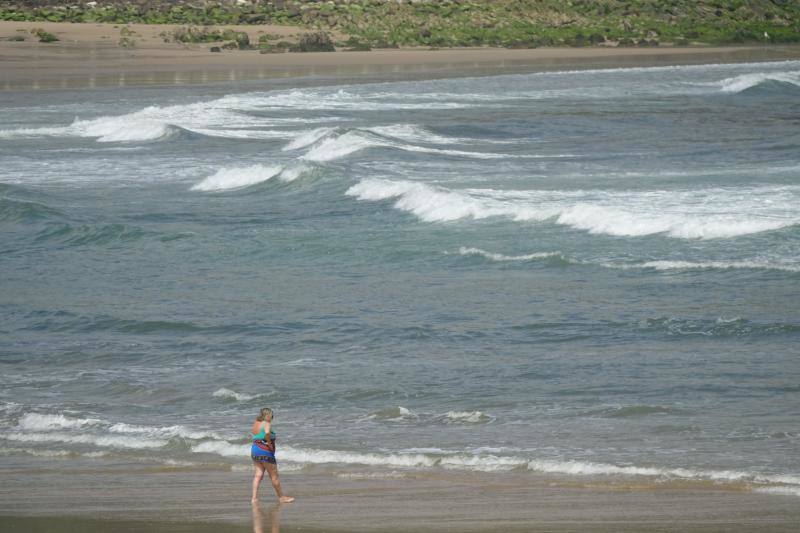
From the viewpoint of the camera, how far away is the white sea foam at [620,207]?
2145 centimetres

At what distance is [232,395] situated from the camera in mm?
13562

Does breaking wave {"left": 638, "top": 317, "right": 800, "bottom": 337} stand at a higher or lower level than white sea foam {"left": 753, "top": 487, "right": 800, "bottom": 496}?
lower

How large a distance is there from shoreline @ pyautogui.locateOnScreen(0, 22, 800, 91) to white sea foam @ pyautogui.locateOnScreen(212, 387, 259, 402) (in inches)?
1530

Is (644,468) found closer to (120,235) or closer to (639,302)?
(639,302)

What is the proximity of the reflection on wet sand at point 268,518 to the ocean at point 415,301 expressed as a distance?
45.4 inches

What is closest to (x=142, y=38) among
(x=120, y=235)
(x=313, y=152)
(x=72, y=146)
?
(x=72, y=146)

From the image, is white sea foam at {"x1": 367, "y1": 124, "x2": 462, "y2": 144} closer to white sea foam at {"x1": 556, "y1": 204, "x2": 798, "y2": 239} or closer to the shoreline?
white sea foam at {"x1": 556, "y1": 204, "x2": 798, "y2": 239}

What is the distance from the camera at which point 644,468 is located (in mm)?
10727

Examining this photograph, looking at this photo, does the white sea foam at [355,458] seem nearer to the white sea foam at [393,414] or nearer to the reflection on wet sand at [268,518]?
the white sea foam at [393,414]

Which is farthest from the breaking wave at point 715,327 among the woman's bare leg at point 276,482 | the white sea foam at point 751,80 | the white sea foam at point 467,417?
A: the white sea foam at point 751,80

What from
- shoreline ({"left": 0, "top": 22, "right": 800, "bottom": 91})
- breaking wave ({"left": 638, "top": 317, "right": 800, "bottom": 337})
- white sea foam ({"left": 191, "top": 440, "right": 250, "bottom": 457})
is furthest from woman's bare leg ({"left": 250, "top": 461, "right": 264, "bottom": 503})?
shoreline ({"left": 0, "top": 22, "right": 800, "bottom": 91})

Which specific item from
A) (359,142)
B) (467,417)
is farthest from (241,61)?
(467,417)

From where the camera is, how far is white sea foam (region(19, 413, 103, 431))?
1273 cm

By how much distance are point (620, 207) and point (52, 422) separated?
1272 centimetres
